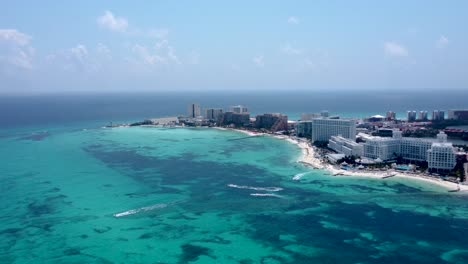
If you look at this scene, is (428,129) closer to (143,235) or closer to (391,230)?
(391,230)

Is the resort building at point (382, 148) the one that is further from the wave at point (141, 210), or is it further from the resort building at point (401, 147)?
the wave at point (141, 210)

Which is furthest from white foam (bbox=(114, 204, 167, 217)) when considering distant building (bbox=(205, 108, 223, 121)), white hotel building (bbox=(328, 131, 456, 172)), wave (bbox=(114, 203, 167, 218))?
distant building (bbox=(205, 108, 223, 121))

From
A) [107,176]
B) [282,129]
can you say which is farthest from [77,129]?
[107,176]

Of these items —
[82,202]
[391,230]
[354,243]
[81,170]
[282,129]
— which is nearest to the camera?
[354,243]

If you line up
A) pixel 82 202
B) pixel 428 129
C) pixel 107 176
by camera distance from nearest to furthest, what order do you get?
pixel 82 202 < pixel 107 176 < pixel 428 129

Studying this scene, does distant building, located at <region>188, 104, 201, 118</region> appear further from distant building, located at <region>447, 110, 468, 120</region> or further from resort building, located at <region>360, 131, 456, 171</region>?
resort building, located at <region>360, 131, 456, 171</region>
